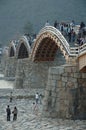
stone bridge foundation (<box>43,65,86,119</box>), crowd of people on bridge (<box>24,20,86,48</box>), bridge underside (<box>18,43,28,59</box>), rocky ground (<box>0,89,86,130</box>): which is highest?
bridge underside (<box>18,43,28,59</box>)

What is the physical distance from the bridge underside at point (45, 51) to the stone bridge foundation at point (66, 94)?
1786cm

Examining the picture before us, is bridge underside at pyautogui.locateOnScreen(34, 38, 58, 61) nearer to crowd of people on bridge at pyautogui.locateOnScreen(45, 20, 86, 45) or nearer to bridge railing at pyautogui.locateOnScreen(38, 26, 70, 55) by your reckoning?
bridge railing at pyautogui.locateOnScreen(38, 26, 70, 55)

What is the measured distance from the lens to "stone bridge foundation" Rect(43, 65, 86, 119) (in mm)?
25267

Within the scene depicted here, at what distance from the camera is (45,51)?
47188 mm

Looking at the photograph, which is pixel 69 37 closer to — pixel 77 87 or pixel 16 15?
pixel 77 87

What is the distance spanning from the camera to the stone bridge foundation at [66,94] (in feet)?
82.9

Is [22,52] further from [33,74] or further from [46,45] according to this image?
[46,45]

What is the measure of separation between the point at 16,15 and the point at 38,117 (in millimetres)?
115283

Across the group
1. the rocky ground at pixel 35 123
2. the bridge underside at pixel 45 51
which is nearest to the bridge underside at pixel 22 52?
the bridge underside at pixel 45 51

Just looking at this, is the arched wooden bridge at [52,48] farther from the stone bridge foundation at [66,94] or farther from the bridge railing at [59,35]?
the stone bridge foundation at [66,94]

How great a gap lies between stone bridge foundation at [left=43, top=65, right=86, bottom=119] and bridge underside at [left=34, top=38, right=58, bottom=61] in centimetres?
1786

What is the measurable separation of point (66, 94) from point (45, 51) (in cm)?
2213

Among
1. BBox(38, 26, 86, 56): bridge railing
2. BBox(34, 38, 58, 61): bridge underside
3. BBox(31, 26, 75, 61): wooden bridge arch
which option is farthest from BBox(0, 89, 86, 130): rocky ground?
BBox(34, 38, 58, 61): bridge underside

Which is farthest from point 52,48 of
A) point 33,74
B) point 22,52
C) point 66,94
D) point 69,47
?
point 22,52
